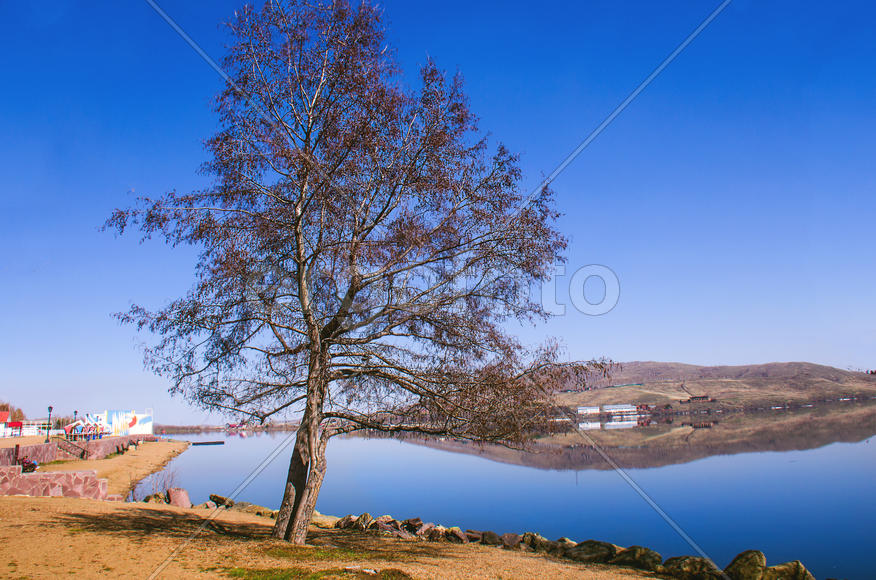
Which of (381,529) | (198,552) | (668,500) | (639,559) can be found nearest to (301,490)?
(198,552)

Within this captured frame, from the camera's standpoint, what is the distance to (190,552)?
966 centimetres

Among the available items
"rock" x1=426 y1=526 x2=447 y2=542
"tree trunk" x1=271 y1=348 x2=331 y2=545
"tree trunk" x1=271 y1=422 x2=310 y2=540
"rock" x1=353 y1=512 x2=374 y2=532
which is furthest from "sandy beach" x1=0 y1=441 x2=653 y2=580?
"rock" x1=353 y1=512 x2=374 y2=532

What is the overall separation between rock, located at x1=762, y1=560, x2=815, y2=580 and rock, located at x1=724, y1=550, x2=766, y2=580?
6.5 inches

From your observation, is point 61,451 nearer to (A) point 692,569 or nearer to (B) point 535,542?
(B) point 535,542

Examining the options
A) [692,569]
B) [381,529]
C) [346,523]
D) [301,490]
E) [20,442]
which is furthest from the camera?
[20,442]

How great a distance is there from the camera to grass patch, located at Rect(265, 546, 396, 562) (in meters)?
9.67

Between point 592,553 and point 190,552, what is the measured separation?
10.3 m

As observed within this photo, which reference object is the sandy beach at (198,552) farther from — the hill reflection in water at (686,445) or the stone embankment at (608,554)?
the hill reflection in water at (686,445)

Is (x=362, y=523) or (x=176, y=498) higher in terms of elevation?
(x=176, y=498)

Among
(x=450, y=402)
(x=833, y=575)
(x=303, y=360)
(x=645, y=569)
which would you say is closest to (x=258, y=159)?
(x=303, y=360)

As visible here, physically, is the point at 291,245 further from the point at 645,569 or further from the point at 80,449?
the point at 80,449

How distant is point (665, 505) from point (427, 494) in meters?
15.2

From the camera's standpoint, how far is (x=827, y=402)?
132375mm

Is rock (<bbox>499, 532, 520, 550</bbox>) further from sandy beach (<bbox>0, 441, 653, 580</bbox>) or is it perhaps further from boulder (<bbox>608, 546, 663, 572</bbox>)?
boulder (<bbox>608, 546, 663, 572</bbox>)
